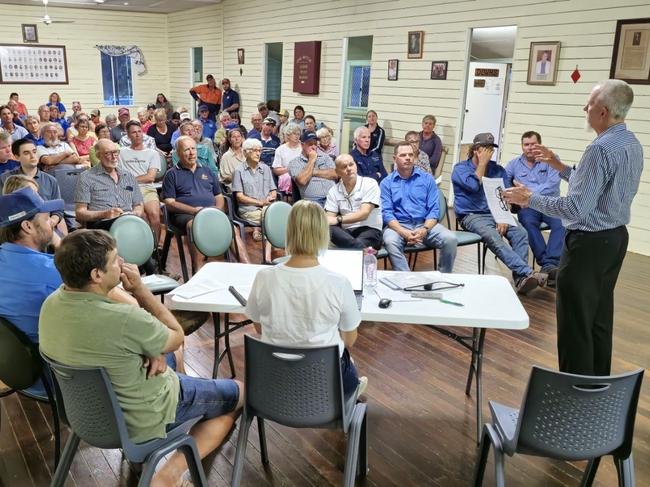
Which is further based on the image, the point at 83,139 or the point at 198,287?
the point at 83,139

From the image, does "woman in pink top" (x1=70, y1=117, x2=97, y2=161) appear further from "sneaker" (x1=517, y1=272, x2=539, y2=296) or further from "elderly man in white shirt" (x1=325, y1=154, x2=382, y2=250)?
"sneaker" (x1=517, y1=272, x2=539, y2=296)

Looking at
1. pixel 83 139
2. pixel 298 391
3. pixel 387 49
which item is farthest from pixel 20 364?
pixel 387 49

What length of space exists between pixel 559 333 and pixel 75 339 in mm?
2233

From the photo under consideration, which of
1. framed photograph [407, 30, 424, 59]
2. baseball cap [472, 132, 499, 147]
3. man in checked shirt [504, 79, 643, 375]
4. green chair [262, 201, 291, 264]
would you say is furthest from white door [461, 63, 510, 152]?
man in checked shirt [504, 79, 643, 375]

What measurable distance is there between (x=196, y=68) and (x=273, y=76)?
361 centimetres

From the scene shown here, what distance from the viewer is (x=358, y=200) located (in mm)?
4406

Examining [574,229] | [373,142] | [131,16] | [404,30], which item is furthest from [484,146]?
[131,16]

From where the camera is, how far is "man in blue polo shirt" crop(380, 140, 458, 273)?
4.37m

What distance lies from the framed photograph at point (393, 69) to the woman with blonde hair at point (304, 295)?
7.05 metres

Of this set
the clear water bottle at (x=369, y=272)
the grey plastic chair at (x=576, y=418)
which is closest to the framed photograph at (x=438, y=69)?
the clear water bottle at (x=369, y=272)

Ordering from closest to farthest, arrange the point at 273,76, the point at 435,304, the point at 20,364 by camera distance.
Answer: the point at 20,364
the point at 435,304
the point at 273,76

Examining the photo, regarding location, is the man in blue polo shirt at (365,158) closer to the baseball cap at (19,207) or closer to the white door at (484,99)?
the white door at (484,99)

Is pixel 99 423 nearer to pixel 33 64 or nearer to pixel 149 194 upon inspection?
pixel 149 194

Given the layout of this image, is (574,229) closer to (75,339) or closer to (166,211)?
(75,339)
